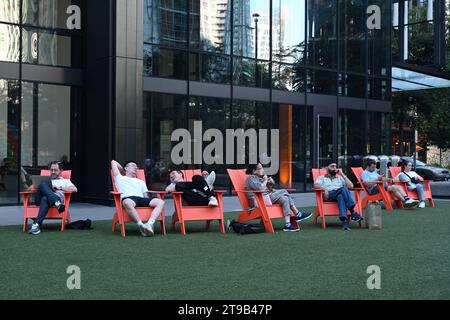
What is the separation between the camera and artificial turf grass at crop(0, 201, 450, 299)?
552 centimetres

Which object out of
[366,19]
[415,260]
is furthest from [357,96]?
[415,260]

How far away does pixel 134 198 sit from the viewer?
984cm

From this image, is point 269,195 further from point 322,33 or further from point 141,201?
point 322,33

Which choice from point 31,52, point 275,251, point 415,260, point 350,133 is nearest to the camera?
point 415,260

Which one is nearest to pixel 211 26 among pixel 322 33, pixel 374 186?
pixel 322 33

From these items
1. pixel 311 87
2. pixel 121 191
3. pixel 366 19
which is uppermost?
pixel 366 19

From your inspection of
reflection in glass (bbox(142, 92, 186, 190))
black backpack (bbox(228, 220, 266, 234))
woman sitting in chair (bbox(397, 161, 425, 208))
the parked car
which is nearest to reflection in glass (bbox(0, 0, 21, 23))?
reflection in glass (bbox(142, 92, 186, 190))

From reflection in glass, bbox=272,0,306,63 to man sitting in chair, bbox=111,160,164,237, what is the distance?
9908 mm

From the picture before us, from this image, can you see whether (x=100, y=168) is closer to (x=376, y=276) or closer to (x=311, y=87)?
(x=311, y=87)

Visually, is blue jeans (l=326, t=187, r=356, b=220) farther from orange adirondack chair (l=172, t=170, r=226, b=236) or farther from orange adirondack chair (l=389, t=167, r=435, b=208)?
orange adirondack chair (l=389, t=167, r=435, b=208)

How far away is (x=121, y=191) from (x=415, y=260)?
15.1 feet

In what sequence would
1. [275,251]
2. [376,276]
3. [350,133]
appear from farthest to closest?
[350,133] → [275,251] → [376,276]

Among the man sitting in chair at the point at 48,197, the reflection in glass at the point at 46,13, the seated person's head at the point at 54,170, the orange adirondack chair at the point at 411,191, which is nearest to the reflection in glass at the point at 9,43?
the reflection in glass at the point at 46,13

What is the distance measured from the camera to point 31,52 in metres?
15.1
